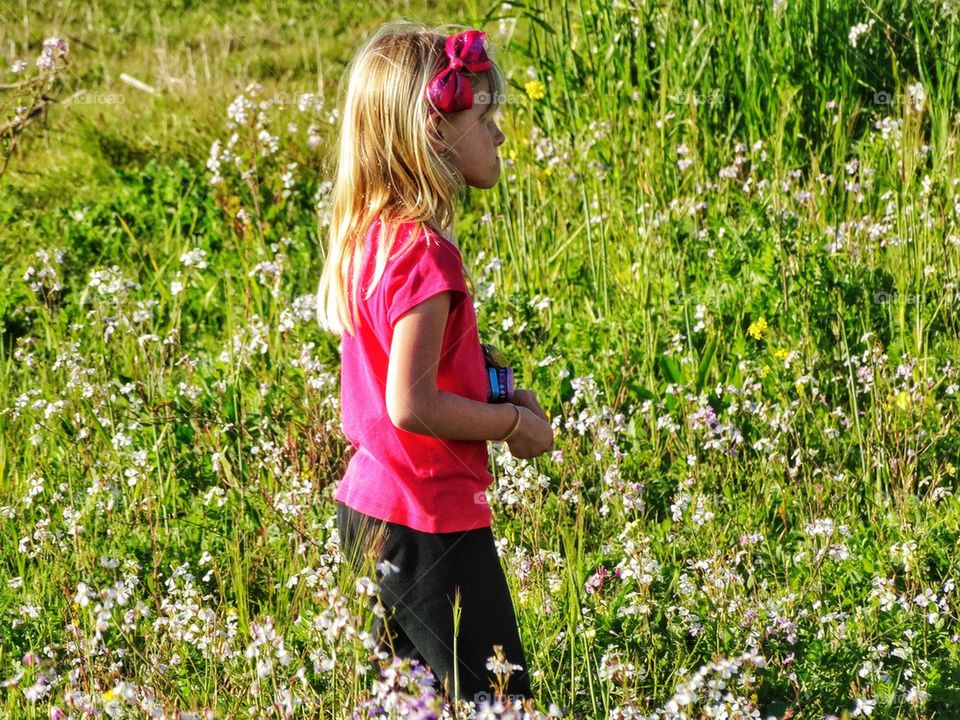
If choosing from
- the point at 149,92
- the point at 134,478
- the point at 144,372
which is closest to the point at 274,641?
the point at 134,478

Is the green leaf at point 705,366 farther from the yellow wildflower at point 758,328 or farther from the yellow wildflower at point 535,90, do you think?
the yellow wildflower at point 535,90

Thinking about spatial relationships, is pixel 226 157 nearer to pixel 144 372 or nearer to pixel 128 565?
pixel 144 372

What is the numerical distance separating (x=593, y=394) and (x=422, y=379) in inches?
57.4

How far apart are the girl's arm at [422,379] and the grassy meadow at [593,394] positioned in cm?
37

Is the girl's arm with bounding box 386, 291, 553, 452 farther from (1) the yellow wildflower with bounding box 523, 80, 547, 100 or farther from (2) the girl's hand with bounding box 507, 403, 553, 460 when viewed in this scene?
(1) the yellow wildflower with bounding box 523, 80, 547, 100

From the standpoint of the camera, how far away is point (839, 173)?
16.9 feet

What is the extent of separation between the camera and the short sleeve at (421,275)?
2.27m

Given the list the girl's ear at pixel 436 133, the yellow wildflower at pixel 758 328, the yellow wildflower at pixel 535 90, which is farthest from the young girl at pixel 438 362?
the yellow wildflower at pixel 535 90

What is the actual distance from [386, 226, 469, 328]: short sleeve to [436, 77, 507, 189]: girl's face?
→ 0.21m

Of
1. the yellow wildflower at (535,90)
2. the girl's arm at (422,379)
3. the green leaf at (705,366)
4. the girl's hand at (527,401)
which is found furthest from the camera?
the yellow wildflower at (535,90)

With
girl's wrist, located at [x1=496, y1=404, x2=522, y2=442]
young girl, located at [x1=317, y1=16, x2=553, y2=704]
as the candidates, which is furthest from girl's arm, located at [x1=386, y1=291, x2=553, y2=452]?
girl's wrist, located at [x1=496, y1=404, x2=522, y2=442]

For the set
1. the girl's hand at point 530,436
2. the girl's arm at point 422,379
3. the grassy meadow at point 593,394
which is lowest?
the grassy meadow at point 593,394

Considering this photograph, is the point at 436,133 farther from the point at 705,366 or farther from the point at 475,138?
the point at 705,366

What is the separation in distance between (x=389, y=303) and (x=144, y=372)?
225cm
